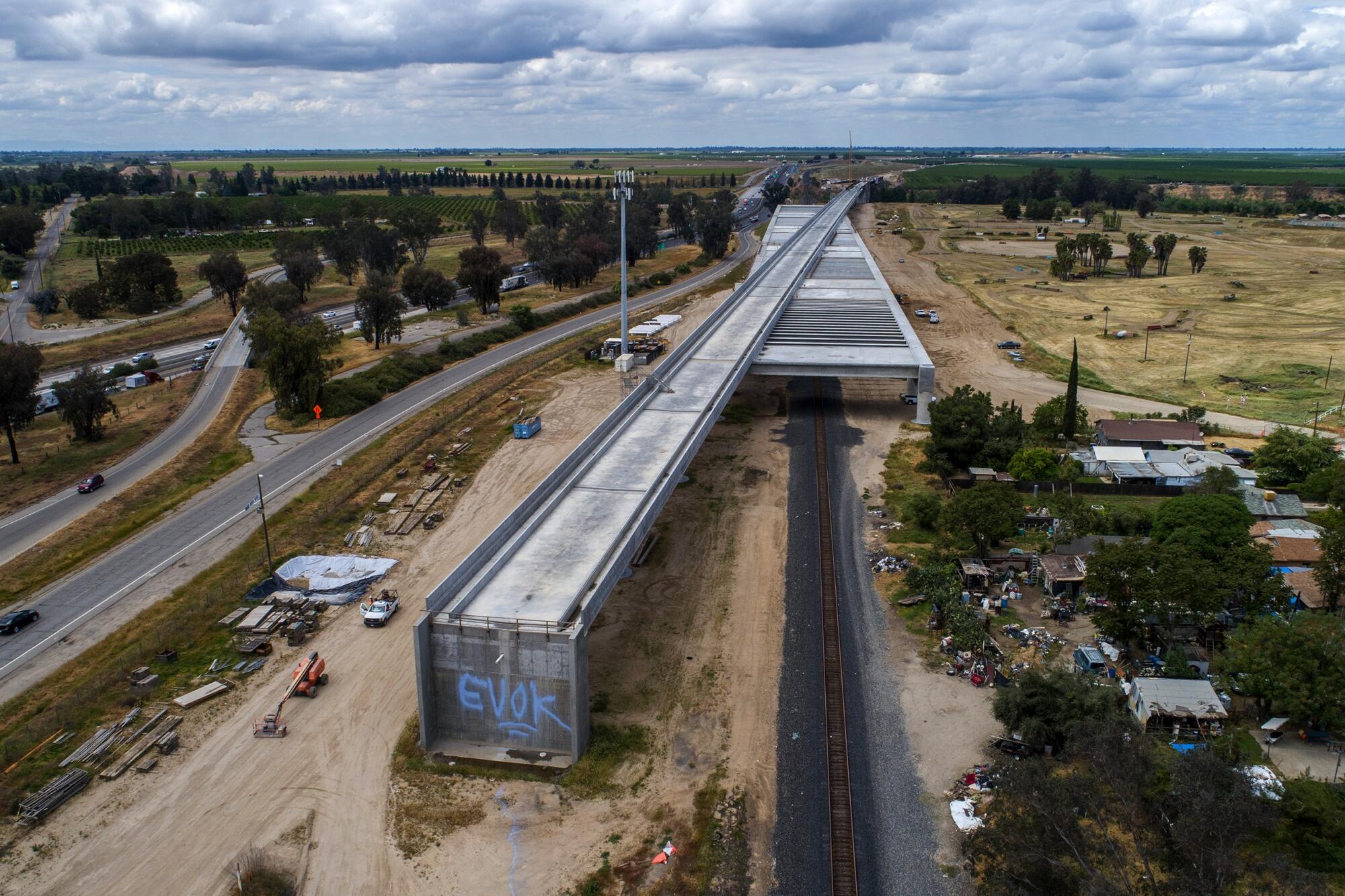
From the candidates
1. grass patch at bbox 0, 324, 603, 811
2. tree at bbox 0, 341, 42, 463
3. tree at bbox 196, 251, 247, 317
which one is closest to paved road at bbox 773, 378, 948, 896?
grass patch at bbox 0, 324, 603, 811

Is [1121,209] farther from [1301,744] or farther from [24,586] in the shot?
[24,586]

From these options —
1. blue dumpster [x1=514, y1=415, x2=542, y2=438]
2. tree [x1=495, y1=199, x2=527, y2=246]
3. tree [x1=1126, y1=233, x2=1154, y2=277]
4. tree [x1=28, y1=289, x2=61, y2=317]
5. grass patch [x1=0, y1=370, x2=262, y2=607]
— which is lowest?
grass patch [x1=0, y1=370, x2=262, y2=607]

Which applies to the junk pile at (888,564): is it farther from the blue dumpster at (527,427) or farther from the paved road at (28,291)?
the paved road at (28,291)

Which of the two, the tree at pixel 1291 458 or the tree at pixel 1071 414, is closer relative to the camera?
the tree at pixel 1291 458

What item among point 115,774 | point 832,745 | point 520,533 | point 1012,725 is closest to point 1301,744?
point 1012,725

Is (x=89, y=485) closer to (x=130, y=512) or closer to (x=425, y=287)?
(x=130, y=512)

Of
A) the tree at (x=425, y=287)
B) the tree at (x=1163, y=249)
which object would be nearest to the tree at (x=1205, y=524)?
the tree at (x=425, y=287)

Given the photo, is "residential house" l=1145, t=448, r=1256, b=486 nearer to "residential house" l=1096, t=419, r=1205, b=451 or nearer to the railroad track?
"residential house" l=1096, t=419, r=1205, b=451
